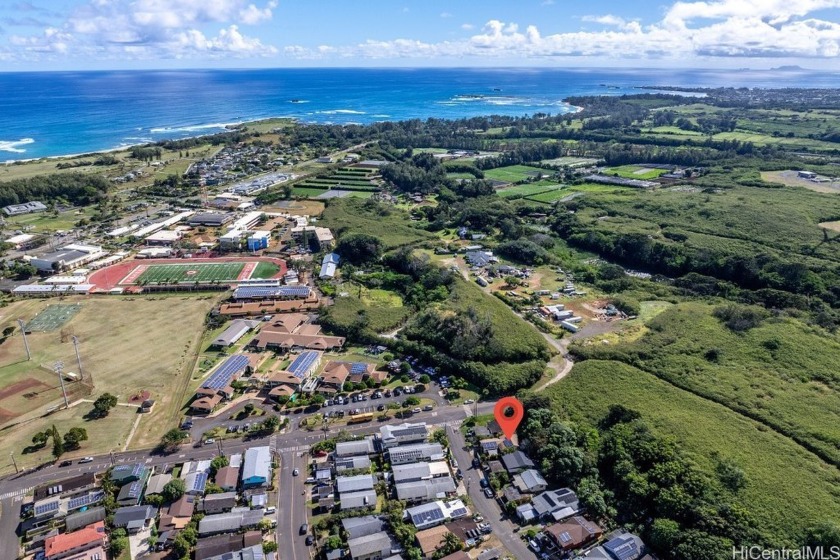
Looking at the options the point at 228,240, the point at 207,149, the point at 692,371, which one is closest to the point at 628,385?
the point at 692,371

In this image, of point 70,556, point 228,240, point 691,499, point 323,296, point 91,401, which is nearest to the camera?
point 70,556

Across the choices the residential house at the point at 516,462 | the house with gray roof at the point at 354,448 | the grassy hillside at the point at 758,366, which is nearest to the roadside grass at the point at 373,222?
the grassy hillside at the point at 758,366

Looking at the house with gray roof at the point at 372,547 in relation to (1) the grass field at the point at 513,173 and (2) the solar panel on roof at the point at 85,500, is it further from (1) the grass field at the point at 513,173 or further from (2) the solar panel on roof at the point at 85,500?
(1) the grass field at the point at 513,173

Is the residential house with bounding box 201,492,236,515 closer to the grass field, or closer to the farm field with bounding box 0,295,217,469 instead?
the farm field with bounding box 0,295,217,469

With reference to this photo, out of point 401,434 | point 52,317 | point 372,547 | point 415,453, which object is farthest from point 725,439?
point 52,317

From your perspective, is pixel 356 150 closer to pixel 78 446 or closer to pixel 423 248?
pixel 423 248
